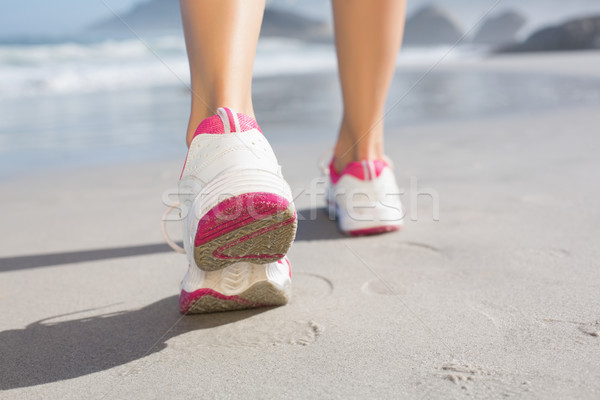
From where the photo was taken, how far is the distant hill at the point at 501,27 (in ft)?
163

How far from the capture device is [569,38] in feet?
43.5

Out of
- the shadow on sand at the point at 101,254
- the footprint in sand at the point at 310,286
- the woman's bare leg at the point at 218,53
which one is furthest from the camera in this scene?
the shadow on sand at the point at 101,254

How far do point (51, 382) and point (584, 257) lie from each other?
1161 millimetres

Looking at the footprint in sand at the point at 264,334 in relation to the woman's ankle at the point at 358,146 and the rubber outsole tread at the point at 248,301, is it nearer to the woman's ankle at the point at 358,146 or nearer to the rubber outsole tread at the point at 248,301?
the rubber outsole tread at the point at 248,301

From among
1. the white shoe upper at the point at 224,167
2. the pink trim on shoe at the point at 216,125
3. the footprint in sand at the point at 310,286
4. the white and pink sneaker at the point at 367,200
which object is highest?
the pink trim on shoe at the point at 216,125

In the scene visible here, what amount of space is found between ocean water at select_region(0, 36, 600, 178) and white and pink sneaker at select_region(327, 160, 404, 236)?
148cm

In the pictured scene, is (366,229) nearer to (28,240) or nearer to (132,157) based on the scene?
(28,240)

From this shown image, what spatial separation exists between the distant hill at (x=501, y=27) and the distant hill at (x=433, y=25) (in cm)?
235

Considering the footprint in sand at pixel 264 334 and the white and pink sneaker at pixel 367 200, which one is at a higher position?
the white and pink sneaker at pixel 367 200

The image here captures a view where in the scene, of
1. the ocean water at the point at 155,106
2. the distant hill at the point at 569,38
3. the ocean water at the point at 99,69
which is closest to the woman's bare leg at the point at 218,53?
the ocean water at the point at 155,106

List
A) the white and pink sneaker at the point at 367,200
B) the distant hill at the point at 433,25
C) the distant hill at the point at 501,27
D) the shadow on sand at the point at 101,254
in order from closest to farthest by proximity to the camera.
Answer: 1. the shadow on sand at the point at 101,254
2. the white and pink sneaker at the point at 367,200
3. the distant hill at the point at 433,25
4. the distant hill at the point at 501,27

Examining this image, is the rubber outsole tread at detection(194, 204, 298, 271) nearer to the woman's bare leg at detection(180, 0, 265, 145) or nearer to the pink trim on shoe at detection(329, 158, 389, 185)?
the woman's bare leg at detection(180, 0, 265, 145)

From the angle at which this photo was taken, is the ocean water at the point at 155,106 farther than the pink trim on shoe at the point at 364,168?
Yes

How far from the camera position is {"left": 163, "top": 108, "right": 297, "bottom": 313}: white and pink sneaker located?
3.11 feet
